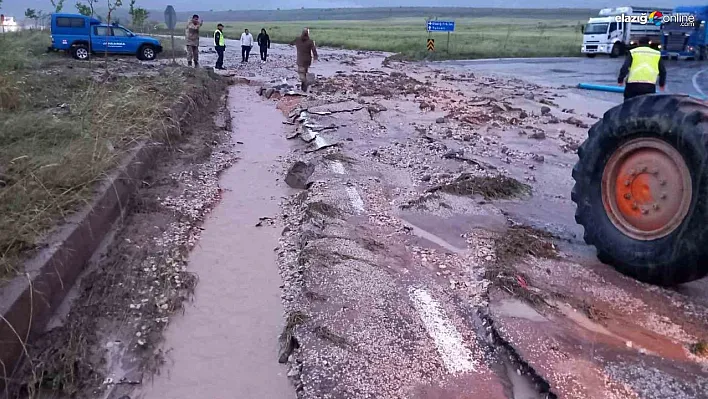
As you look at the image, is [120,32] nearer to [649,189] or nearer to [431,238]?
[431,238]

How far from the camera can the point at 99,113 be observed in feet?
26.2

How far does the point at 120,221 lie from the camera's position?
19.2ft

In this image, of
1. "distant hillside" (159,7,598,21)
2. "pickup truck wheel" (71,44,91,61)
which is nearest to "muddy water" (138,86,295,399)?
"pickup truck wheel" (71,44,91,61)

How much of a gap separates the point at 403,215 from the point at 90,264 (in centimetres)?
296

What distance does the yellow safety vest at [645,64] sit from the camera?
749 cm

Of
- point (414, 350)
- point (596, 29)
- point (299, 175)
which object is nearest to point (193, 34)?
point (299, 175)

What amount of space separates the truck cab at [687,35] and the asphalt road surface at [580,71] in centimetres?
85

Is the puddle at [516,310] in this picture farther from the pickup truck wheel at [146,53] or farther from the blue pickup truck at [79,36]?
the pickup truck wheel at [146,53]

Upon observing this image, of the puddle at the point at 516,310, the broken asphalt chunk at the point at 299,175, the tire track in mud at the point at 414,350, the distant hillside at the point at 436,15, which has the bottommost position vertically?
the tire track in mud at the point at 414,350

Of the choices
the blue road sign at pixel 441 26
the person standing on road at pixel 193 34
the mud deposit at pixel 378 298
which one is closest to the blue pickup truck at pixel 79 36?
the person standing on road at pixel 193 34

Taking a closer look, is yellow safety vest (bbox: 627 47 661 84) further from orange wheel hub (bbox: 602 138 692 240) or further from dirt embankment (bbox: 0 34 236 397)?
dirt embankment (bbox: 0 34 236 397)

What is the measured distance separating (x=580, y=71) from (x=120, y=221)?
2504 centimetres

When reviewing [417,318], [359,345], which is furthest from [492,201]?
[359,345]

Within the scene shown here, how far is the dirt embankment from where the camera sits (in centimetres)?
374
